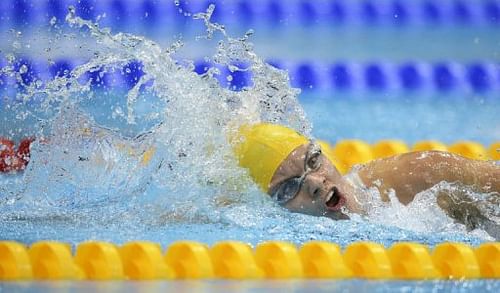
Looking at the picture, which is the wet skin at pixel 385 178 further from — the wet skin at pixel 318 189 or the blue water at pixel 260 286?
the blue water at pixel 260 286

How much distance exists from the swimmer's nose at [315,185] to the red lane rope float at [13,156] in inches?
79.5

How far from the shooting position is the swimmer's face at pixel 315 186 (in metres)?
3.13

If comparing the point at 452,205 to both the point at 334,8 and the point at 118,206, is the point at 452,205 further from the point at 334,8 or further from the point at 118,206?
the point at 334,8

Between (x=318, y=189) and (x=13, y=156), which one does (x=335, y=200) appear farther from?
(x=13, y=156)

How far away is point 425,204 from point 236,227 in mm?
673

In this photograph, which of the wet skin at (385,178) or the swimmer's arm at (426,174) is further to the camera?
the swimmer's arm at (426,174)

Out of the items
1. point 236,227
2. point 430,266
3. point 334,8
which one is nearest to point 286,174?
point 236,227

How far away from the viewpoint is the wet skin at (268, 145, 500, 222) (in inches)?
124

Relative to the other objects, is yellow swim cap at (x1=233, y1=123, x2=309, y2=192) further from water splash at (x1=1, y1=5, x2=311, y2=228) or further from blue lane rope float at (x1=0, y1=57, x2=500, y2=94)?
blue lane rope float at (x1=0, y1=57, x2=500, y2=94)

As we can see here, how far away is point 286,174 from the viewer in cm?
320

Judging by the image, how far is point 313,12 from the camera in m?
6.34

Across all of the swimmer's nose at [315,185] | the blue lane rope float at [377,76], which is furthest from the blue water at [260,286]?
the blue lane rope float at [377,76]

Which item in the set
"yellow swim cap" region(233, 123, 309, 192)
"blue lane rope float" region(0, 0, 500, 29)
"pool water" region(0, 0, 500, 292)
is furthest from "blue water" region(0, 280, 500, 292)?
"blue lane rope float" region(0, 0, 500, 29)

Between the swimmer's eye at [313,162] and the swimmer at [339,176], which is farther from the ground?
the swimmer's eye at [313,162]
